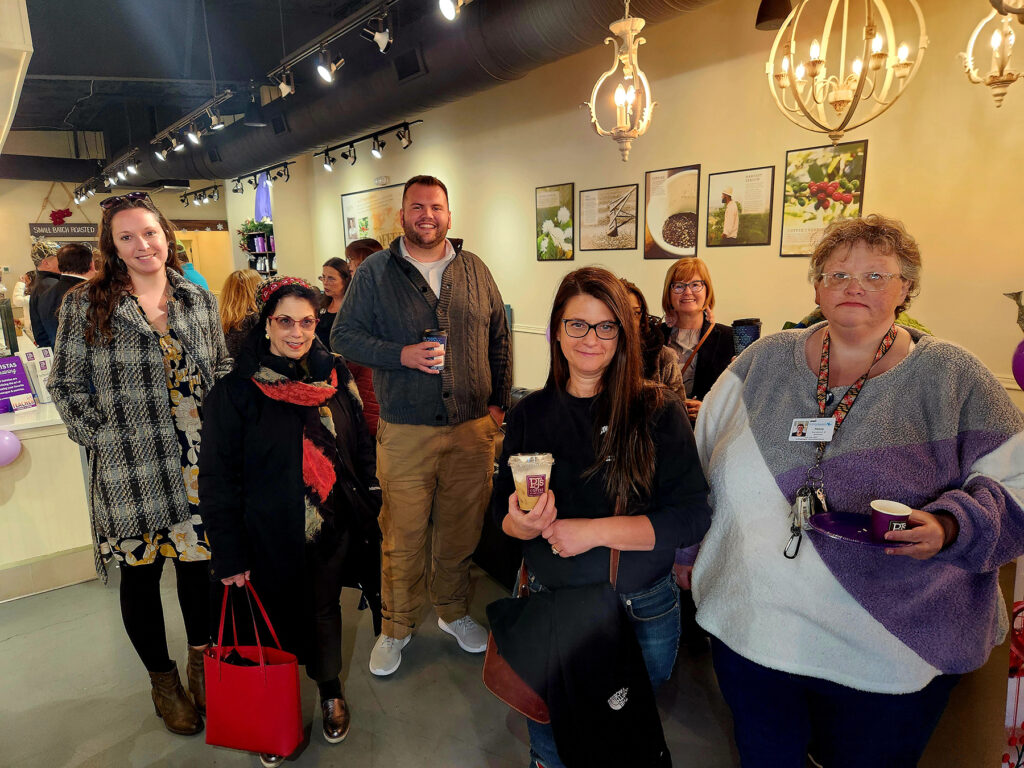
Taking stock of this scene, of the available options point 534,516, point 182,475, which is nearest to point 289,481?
point 182,475

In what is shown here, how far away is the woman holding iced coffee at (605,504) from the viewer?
133 centimetres

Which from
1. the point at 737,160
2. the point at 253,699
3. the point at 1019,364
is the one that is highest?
the point at 737,160

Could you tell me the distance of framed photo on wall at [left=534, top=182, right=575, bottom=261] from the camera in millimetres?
5715

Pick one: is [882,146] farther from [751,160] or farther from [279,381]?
[279,381]

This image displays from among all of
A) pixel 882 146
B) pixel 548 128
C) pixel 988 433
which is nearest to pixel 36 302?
pixel 548 128

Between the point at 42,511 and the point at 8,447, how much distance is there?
437mm

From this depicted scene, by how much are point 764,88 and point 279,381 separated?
12.6 feet

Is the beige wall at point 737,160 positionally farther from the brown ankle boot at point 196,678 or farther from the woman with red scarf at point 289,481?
the brown ankle boot at point 196,678

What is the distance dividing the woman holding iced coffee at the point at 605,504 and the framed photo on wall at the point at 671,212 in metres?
3.62

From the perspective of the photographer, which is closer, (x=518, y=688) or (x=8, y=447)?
(x=518, y=688)

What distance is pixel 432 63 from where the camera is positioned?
172 inches

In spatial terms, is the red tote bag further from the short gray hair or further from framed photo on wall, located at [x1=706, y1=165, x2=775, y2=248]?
framed photo on wall, located at [x1=706, y1=165, x2=775, y2=248]

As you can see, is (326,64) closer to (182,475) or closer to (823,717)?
(182,475)

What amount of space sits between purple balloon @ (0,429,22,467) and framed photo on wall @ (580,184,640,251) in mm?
4408
